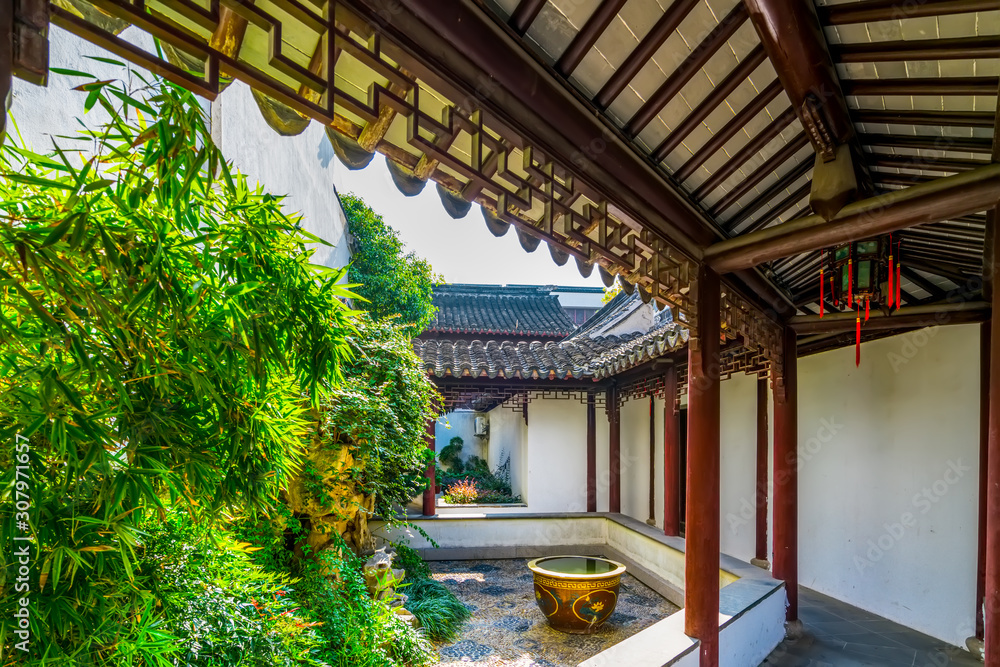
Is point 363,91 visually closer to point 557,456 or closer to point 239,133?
point 239,133

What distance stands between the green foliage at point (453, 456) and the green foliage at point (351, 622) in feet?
33.7

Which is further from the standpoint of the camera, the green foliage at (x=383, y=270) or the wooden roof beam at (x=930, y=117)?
the green foliage at (x=383, y=270)

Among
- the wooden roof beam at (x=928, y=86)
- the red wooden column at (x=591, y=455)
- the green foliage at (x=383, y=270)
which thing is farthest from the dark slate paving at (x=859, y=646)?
the green foliage at (x=383, y=270)

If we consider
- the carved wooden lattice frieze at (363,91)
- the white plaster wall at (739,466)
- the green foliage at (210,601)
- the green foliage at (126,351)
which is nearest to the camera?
the green foliage at (126,351)

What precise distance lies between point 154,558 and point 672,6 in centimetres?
209

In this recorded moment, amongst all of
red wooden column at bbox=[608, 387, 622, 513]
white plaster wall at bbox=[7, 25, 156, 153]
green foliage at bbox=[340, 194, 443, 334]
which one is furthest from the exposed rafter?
red wooden column at bbox=[608, 387, 622, 513]

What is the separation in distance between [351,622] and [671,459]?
454 cm

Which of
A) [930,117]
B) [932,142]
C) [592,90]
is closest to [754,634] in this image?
[932,142]

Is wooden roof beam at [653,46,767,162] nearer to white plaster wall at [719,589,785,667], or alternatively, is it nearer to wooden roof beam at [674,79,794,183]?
wooden roof beam at [674,79,794,183]

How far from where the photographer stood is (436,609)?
524 cm

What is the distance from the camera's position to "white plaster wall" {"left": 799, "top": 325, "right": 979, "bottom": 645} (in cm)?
472

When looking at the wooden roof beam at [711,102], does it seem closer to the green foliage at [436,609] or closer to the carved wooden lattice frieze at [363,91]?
the carved wooden lattice frieze at [363,91]

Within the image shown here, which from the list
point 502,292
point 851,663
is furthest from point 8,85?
point 502,292

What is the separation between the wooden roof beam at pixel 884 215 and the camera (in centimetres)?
224
